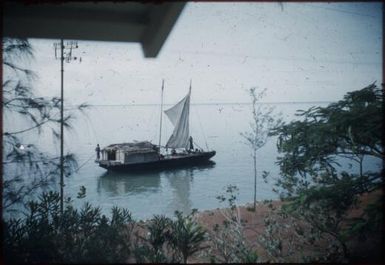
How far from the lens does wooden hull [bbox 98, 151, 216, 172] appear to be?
2488cm

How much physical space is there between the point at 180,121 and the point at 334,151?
20761 mm

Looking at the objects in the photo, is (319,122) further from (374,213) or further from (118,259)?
(118,259)

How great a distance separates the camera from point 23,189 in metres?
4.77


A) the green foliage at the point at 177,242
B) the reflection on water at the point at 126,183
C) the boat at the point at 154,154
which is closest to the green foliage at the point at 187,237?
the green foliage at the point at 177,242

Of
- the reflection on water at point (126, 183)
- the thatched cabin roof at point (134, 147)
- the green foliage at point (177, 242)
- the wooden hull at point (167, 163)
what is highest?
the thatched cabin roof at point (134, 147)

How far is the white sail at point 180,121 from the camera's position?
26562mm

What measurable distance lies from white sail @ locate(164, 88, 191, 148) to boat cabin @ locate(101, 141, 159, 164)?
233cm

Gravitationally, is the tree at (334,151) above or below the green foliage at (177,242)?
above

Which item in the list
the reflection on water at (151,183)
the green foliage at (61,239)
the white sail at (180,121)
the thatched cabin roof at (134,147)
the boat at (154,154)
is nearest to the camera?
the green foliage at (61,239)

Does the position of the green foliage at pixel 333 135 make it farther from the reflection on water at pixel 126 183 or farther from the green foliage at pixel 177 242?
the reflection on water at pixel 126 183

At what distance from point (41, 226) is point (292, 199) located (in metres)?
5.47

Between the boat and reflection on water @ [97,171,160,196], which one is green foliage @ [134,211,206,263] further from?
the boat

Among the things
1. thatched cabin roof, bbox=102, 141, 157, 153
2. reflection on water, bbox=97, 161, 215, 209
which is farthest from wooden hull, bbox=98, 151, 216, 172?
thatched cabin roof, bbox=102, 141, 157, 153

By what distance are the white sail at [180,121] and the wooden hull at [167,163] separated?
1.40 metres
